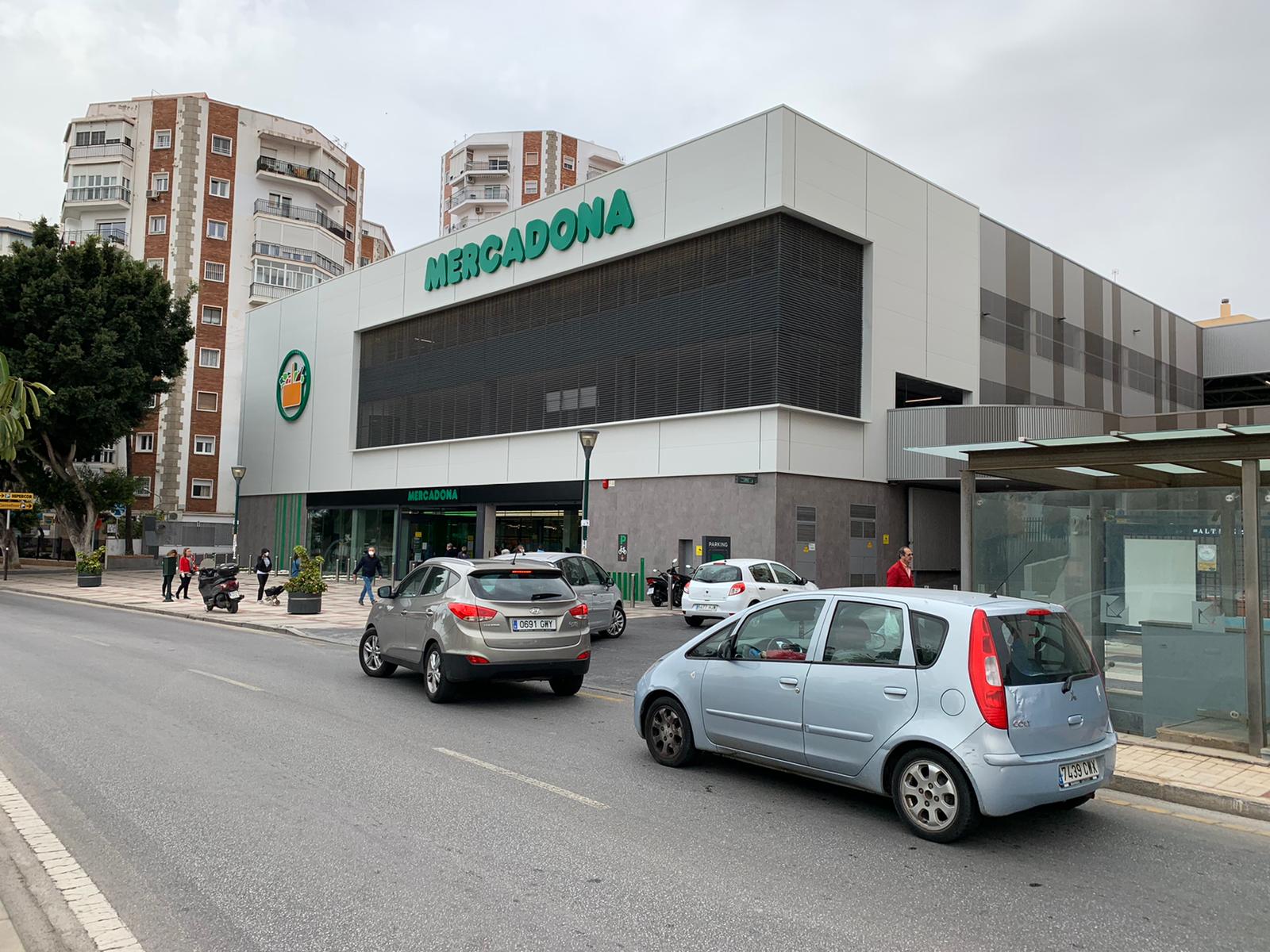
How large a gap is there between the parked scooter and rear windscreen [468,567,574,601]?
1469cm

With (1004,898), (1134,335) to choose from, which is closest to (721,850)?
(1004,898)

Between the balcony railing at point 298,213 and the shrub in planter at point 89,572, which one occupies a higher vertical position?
the balcony railing at point 298,213

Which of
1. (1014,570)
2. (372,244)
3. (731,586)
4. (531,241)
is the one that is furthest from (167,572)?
(372,244)

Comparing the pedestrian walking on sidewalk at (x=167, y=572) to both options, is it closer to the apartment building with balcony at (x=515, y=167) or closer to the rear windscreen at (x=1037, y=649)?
the rear windscreen at (x=1037, y=649)

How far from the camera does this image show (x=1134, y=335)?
41.0 meters

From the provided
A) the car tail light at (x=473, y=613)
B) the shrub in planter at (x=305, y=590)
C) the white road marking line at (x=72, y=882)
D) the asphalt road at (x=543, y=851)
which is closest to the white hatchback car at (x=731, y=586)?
the shrub in planter at (x=305, y=590)

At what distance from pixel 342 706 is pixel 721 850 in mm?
5877

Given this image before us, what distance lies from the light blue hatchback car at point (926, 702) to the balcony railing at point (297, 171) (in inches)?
2398

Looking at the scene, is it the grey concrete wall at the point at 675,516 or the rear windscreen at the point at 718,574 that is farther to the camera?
the grey concrete wall at the point at 675,516

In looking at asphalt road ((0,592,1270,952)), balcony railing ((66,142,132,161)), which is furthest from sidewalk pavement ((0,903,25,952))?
balcony railing ((66,142,132,161))

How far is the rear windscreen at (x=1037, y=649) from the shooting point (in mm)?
5730

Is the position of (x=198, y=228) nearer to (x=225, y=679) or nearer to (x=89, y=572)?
(x=89, y=572)

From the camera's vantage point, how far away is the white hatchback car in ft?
65.8

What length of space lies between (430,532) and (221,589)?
1568cm
